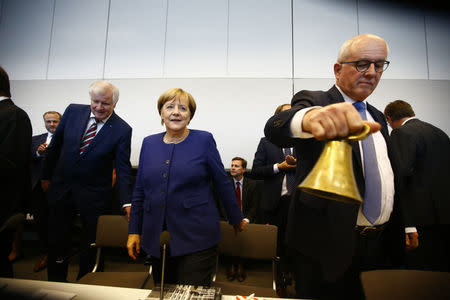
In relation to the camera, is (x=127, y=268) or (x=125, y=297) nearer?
(x=125, y=297)

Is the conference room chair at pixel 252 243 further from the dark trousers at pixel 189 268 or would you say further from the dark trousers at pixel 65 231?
the dark trousers at pixel 65 231

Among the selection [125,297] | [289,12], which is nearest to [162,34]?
[289,12]

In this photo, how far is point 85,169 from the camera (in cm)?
183

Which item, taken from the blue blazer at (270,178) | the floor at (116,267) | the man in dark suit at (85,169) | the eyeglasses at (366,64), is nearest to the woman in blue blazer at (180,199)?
the man in dark suit at (85,169)

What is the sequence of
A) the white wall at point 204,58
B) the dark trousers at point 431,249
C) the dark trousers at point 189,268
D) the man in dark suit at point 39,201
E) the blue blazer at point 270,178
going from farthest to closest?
1. the white wall at point 204,58
2. the man in dark suit at point 39,201
3. the blue blazer at point 270,178
4. the dark trousers at point 431,249
5. the dark trousers at point 189,268

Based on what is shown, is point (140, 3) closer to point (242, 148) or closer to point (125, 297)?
point (242, 148)

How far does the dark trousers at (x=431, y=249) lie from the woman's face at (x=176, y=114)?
2155 millimetres

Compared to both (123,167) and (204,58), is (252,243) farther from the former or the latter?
(204,58)

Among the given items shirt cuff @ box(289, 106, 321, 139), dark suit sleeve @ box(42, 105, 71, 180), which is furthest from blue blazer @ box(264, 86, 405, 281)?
dark suit sleeve @ box(42, 105, 71, 180)

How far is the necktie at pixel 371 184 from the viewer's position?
95 cm

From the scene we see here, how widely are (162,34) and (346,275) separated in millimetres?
4209

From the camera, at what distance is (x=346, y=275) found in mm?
1055

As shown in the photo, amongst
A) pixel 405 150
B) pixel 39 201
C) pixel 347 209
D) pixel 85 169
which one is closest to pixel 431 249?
pixel 405 150

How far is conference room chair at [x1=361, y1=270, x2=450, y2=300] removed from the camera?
97 cm
